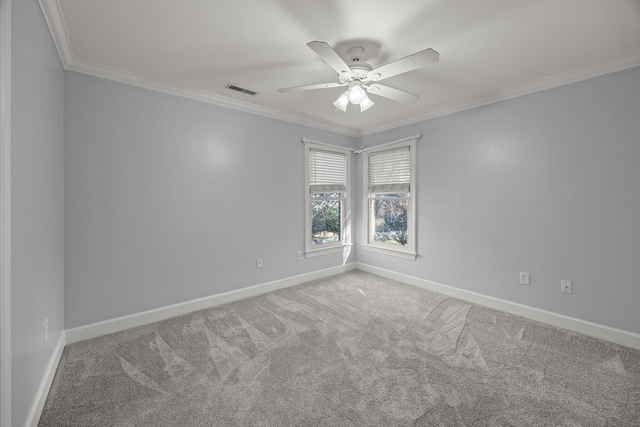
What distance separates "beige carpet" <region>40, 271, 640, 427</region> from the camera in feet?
5.57

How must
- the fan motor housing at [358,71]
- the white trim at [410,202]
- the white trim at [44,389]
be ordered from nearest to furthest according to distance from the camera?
the white trim at [44,389], the fan motor housing at [358,71], the white trim at [410,202]

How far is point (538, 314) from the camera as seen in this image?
300 cm

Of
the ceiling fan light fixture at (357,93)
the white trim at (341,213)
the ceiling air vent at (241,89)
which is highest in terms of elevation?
the ceiling air vent at (241,89)

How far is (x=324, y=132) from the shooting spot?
453 centimetres

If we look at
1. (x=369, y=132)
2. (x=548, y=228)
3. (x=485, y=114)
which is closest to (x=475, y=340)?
(x=548, y=228)

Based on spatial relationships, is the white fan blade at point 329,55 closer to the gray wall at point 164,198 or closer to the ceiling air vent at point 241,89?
the ceiling air vent at point 241,89

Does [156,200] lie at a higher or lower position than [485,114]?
lower

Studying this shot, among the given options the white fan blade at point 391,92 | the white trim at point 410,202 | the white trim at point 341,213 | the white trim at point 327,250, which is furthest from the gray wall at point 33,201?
the white trim at point 410,202

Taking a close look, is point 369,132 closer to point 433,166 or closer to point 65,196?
point 433,166

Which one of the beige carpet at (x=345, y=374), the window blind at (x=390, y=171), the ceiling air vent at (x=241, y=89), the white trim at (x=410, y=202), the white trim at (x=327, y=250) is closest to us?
the beige carpet at (x=345, y=374)

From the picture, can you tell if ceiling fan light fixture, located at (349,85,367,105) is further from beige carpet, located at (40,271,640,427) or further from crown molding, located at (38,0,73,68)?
beige carpet, located at (40,271,640,427)

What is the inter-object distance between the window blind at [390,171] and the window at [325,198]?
0.48 metres

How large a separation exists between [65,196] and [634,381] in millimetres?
4717

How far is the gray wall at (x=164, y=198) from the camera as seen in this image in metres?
2.55
